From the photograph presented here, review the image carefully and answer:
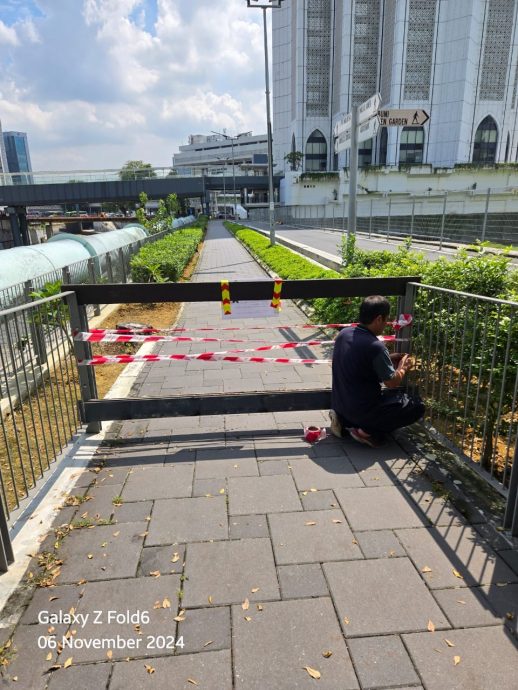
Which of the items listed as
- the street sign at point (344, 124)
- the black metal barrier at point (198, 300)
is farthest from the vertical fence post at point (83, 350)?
the street sign at point (344, 124)

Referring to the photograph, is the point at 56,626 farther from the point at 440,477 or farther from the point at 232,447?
the point at 440,477

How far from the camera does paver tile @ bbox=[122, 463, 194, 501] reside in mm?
3197

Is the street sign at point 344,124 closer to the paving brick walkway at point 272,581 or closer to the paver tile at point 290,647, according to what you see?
the paving brick walkway at point 272,581

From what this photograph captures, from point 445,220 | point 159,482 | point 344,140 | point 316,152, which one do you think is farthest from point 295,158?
point 159,482

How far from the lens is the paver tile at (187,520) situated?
2748 millimetres

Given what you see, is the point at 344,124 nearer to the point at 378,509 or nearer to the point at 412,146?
the point at 378,509

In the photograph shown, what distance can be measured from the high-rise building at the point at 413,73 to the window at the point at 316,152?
0.56 ft

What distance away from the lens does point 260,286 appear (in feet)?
12.8

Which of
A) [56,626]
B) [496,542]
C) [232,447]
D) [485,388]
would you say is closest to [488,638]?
[496,542]

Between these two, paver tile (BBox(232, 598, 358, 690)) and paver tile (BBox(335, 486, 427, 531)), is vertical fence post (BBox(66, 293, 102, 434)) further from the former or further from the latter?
paver tile (BBox(232, 598, 358, 690))

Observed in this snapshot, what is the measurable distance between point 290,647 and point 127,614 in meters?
0.81

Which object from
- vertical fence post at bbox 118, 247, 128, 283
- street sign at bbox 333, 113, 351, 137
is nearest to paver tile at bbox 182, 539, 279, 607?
street sign at bbox 333, 113, 351, 137

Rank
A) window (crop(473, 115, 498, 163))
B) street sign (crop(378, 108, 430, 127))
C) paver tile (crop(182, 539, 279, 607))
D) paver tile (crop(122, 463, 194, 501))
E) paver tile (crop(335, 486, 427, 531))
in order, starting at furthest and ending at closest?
1. window (crop(473, 115, 498, 163))
2. street sign (crop(378, 108, 430, 127))
3. paver tile (crop(122, 463, 194, 501))
4. paver tile (crop(335, 486, 427, 531))
5. paver tile (crop(182, 539, 279, 607))

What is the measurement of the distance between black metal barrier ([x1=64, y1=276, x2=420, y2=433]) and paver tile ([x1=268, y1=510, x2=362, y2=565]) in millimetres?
1273
